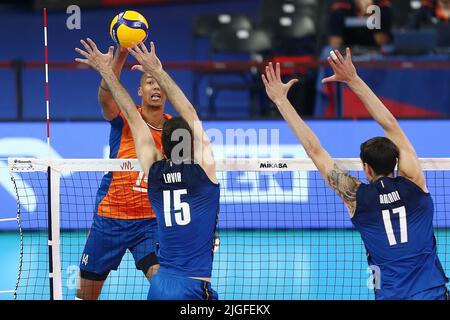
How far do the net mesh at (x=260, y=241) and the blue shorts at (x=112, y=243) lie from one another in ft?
3.89

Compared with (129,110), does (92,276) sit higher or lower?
lower

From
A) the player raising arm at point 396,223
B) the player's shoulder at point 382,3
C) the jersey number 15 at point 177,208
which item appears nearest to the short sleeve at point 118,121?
the jersey number 15 at point 177,208

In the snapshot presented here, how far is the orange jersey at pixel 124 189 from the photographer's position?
8.59 meters

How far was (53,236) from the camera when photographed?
26.3 ft

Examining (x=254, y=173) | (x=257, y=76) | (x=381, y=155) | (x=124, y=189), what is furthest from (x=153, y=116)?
Result: (x=257, y=76)

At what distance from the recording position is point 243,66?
14.5 meters

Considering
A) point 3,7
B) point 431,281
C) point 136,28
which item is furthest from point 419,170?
point 3,7

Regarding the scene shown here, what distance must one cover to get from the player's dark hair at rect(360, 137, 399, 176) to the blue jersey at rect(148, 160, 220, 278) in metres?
1.14

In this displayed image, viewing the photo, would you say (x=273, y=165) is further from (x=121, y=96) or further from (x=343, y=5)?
(x=343, y=5)

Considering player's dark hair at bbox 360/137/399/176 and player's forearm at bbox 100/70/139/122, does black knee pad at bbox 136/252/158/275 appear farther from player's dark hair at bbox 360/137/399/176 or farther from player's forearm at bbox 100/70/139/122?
player's dark hair at bbox 360/137/399/176

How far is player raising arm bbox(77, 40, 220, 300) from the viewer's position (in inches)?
268

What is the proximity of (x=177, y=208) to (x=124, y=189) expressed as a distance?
1.92 m

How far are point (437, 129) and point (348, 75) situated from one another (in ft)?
21.0

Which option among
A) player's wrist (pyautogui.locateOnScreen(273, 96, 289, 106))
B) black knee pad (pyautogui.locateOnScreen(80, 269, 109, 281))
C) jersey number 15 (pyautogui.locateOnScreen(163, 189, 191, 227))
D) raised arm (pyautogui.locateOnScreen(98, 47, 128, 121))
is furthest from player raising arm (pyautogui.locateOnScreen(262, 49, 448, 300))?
black knee pad (pyautogui.locateOnScreen(80, 269, 109, 281))
